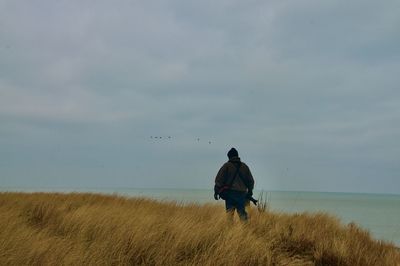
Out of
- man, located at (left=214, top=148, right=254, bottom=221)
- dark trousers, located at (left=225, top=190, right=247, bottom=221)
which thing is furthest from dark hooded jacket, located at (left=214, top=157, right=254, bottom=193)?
dark trousers, located at (left=225, top=190, right=247, bottom=221)

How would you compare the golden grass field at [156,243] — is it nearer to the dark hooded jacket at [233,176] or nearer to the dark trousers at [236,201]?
the dark trousers at [236,201]

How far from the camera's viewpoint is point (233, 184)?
10500 millimetres

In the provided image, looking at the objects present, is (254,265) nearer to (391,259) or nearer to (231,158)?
(391,259)

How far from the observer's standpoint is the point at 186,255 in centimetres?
658

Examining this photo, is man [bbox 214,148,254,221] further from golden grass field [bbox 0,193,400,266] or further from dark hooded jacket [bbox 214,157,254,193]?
golden grass field [bbox 0,193,400,266]

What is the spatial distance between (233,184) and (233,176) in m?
0.18

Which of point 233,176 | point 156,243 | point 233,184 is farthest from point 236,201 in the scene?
point 156,243

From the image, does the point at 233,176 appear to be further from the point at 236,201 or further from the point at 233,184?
the point at 236,201

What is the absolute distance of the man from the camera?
10516 millimetres

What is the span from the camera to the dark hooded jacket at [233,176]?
34.6 feet

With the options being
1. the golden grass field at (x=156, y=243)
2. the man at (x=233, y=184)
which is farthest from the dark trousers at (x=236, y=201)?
the golden grass field at (x=156, y=243)

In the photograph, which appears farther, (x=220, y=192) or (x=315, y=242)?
(x=220, y=192)

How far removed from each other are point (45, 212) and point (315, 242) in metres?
5.26

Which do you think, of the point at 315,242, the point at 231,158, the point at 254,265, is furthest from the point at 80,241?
the point at 231,158
